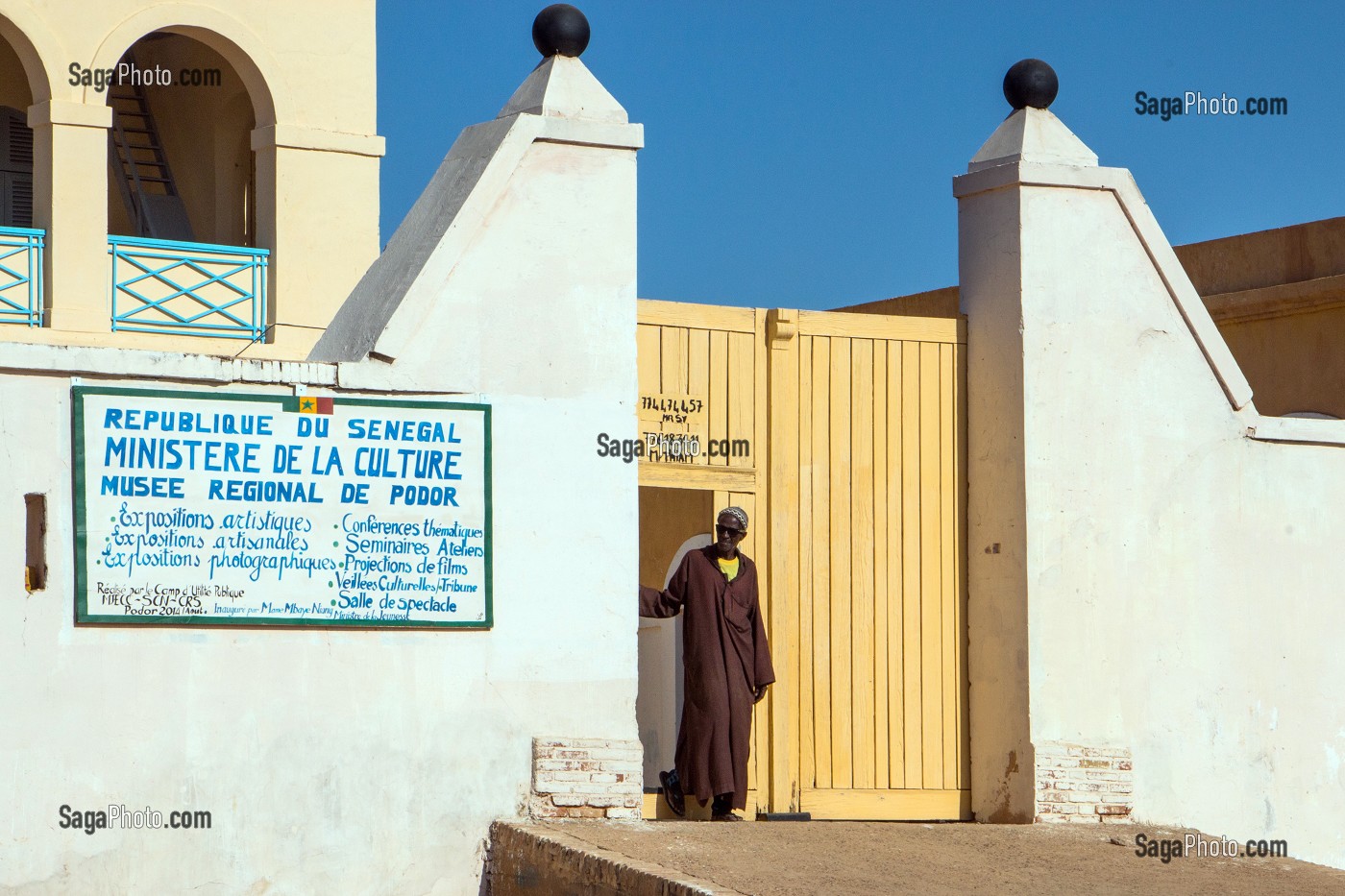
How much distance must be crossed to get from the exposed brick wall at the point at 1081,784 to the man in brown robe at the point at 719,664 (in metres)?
1.42

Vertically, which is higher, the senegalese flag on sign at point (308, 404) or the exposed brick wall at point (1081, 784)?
the senegalese flag on sign at point (308, 404)

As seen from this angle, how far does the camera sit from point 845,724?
9477mm

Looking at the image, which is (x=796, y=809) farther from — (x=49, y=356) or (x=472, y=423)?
(x=49, y=356)

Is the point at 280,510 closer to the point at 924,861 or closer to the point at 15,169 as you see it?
the point at 924,861

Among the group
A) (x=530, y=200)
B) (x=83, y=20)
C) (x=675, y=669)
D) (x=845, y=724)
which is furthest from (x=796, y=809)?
(x=83, y=20)

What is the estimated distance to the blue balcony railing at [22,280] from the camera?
16.1 metres

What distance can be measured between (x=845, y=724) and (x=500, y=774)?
2001 mm

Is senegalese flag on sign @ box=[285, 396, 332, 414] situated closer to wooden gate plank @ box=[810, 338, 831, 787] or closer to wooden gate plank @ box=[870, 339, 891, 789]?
wooden gate plank @ box=[810, 338, 831, 787]

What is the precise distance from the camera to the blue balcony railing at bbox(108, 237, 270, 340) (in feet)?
53.5

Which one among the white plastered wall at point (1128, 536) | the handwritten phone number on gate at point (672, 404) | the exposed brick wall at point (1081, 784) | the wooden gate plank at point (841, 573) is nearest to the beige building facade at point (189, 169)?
the handwritten phone number on gate at point (672, 404)

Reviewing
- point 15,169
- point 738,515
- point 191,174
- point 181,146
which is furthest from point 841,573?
point 15,169

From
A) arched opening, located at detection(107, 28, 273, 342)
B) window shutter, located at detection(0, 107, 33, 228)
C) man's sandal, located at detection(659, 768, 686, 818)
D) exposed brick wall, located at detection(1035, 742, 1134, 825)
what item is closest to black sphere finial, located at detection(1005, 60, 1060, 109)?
exposed brick wall, located at detection(1035, 742, 1134, 825)

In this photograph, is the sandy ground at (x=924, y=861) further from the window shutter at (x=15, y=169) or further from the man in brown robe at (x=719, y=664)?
the window shutter at (x=15, y=169)

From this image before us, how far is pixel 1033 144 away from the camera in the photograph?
9664 millimetres
